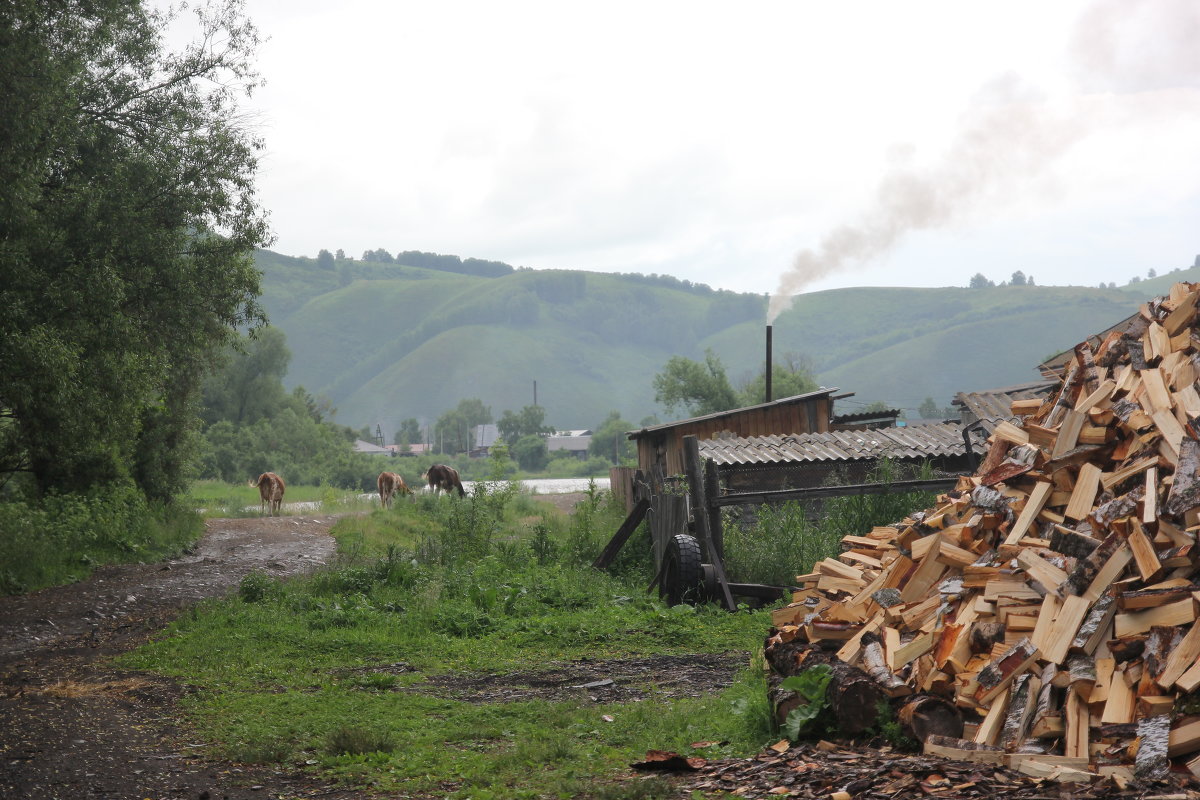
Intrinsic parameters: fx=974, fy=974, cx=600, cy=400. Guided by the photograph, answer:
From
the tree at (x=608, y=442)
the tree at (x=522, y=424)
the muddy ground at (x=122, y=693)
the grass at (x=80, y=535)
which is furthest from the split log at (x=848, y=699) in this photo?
the tree at (x=522, y=424)

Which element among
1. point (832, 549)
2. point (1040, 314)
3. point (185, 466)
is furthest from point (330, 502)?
point (1040, 314)

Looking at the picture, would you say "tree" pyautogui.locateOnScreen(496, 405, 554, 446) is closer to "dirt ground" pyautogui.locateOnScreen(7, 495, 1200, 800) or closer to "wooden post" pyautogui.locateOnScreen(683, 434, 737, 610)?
"dirt ground" pyautogui.locateOnScreen(7, 495, 1200, 800)

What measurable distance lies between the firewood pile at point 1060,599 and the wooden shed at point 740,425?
1803 centimetres

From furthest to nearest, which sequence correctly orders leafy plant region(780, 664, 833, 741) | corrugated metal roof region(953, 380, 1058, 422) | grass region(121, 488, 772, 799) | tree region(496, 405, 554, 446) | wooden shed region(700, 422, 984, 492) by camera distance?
tree region(496, 405, 554, 446) < corrugated metal roof region(953, 380, 1058, 422) < wooden shed region(700, 422, 984, 492) < grass region(121, 488, 772, 799) < leafy plant region(780, 664, 833, 741)

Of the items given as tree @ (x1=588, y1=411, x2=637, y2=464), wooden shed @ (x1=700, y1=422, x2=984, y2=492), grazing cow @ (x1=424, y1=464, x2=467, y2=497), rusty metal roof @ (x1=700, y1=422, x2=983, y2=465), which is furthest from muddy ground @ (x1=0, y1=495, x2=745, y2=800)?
tree @ (x1=588, y1=411, x2=637, y2=464)

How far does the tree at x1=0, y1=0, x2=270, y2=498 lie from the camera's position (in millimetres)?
12156

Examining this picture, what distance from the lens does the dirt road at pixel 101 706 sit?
5676mm

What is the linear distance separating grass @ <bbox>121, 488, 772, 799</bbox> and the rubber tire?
32 cm

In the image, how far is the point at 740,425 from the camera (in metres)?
27.3

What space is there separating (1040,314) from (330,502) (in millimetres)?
172719

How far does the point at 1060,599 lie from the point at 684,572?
6.05 meters

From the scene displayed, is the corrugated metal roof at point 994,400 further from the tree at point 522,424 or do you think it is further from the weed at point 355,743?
the tree at point 522,424

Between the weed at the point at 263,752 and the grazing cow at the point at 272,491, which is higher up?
the grazing cow at the point at 272,491

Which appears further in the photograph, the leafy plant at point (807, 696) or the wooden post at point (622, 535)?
the wooden post at point (622, 535)
